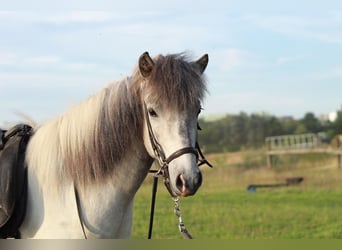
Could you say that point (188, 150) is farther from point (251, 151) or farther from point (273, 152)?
point (251, 151)

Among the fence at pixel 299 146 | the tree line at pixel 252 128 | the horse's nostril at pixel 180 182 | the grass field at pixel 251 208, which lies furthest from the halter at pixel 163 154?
the tree line at pixel 252 128

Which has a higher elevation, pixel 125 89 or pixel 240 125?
pixel 125 89

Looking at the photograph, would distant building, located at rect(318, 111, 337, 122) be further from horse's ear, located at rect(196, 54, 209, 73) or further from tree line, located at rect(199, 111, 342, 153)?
horse's ear, located at rect(196, 54, 209, 73)

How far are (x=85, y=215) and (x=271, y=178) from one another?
2650 cm

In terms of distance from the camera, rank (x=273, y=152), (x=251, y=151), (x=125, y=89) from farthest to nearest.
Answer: (x=251, y=151)
(x=273, y=152)
(x=125, y=89)

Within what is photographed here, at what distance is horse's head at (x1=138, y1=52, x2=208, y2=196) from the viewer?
11.7ft

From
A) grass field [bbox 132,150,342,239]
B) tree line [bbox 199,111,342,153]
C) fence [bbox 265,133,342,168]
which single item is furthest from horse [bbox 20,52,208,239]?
tree line [bbox 199,111,342,153]

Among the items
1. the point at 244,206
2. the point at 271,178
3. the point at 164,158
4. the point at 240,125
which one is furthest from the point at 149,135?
the point at 240,125

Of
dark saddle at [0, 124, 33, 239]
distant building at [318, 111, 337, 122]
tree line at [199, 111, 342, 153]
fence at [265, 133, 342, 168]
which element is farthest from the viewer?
distant building at [318, 111, 337, 122]

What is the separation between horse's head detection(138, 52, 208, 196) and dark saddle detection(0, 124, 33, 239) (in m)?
0.96

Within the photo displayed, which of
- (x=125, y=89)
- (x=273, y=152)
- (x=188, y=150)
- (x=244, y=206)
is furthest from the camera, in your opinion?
(x=273, y=152)

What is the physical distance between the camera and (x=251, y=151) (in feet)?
133

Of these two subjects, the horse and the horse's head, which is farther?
the horse

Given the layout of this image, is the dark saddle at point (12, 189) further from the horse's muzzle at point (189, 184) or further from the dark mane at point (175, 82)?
the horse's muzzle at point (189, 184)
